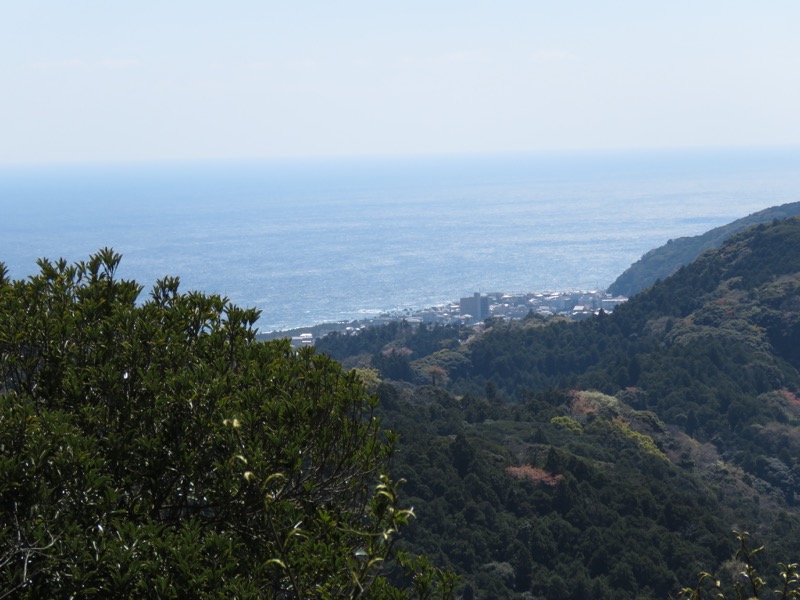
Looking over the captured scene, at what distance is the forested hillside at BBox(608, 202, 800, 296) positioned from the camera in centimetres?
8756

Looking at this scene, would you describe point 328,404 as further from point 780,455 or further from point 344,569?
point 780,455

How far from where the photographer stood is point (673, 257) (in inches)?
3639

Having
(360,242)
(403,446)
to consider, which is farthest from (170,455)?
(360,242)

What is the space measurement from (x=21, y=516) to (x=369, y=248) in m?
125

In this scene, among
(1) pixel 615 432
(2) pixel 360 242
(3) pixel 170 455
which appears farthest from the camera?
(2) pixel 360 242

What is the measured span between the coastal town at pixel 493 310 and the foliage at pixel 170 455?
6591 cm

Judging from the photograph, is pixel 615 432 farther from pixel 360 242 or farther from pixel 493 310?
pixel 360 242

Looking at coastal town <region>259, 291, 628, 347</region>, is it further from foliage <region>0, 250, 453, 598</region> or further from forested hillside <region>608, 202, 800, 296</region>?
foliage <region>0, 250, 453, 598</region>

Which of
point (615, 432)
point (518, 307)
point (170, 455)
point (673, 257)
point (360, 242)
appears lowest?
point (518, 307)

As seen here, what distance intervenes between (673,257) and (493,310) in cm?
2249

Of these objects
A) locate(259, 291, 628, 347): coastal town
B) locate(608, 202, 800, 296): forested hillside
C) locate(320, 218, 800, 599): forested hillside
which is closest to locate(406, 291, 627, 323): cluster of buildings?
locate(259, 291, 628, 347): coastal town

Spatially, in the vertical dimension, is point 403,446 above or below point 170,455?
below

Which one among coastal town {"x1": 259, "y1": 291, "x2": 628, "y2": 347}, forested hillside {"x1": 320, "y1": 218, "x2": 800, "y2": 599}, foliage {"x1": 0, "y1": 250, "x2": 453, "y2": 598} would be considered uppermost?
foliage {"x1": 0, "y1": 250, "x2": 453, "y2": 598}

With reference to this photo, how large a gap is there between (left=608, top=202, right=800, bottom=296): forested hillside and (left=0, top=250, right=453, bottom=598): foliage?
277 ft
